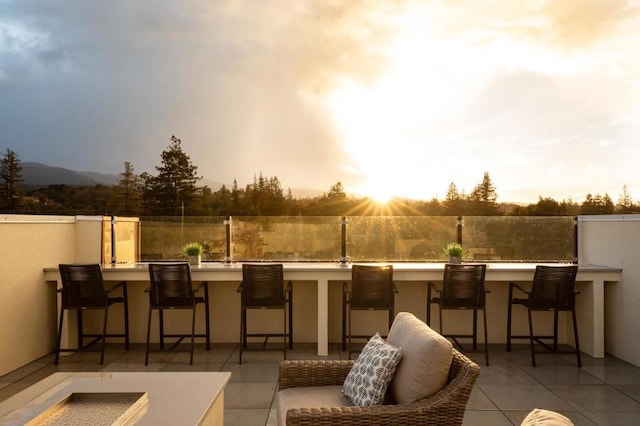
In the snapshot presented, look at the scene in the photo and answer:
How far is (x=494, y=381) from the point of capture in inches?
176

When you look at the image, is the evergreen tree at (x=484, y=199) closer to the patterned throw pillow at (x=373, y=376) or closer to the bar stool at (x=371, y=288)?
the bar stool at (x=371, y=288)

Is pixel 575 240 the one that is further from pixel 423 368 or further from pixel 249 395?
pixel 423 368

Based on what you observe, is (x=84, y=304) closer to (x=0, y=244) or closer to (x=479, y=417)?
(x=0, y=244)

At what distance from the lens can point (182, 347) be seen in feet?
18.6

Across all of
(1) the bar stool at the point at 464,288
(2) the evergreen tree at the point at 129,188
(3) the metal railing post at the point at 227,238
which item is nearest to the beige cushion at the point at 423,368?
(1) the bar stool at the point at 464,288

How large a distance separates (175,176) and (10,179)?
513 centimetres

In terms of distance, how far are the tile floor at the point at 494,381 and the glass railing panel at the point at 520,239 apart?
117cm

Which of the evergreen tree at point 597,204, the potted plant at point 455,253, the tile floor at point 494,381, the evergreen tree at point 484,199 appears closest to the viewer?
the tile floor at point 494,381

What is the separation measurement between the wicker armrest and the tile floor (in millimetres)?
832

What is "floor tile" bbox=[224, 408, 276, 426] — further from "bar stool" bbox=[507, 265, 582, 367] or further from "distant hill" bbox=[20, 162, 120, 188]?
"distant hill" bbox=[20, 162, 120, 188]

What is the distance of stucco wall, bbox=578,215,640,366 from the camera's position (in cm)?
501

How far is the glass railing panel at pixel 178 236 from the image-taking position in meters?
6.16

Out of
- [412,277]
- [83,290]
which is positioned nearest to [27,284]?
[83,290]

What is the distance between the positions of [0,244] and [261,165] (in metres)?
4.91
